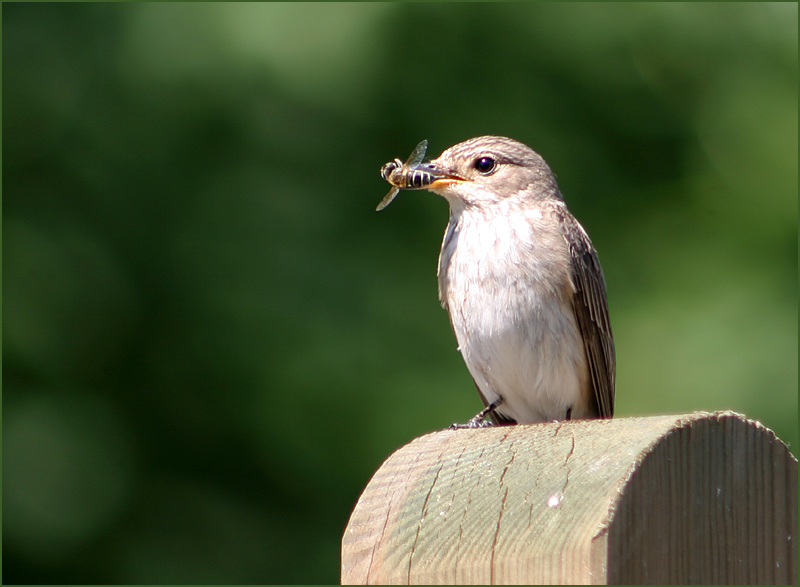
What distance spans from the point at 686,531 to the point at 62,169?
5782mm

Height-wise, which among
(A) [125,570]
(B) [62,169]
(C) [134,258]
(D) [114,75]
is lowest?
(A) [125,570]

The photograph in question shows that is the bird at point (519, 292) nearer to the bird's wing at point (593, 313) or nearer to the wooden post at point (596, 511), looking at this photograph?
the bird's wing at point (593, 313)

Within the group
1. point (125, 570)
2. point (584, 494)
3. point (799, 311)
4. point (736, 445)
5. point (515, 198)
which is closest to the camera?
point (584, 494)

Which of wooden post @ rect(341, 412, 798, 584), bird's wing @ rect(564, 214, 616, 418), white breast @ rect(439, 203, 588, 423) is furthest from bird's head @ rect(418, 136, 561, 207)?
wooden post @ rect(341, 412, 798, 584)

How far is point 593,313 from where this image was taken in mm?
4945

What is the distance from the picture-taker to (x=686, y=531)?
7.84ft

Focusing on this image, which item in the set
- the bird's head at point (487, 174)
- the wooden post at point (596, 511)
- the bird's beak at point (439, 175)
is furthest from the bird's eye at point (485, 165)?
the wooden post at point (596, 511)

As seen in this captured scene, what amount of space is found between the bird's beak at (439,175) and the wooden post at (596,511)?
8.32 ft

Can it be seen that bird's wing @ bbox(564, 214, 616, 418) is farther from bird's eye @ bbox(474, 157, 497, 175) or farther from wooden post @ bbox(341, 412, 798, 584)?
wooden post @ bbox(341, 412, 798, 584)

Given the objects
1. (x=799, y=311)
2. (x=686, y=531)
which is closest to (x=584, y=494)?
(x=686, y=531)

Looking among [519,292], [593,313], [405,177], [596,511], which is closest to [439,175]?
[405,177]

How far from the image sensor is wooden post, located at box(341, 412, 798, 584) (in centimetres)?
228

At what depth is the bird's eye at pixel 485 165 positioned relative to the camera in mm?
5207

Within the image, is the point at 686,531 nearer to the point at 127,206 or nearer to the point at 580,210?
the point at 580,210
